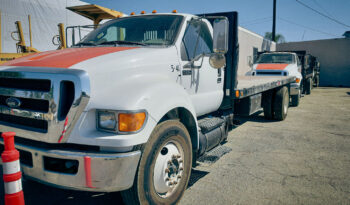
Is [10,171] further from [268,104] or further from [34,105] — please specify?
[268,104]

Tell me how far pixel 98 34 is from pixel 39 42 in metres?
11.6

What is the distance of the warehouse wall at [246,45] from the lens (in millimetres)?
19359

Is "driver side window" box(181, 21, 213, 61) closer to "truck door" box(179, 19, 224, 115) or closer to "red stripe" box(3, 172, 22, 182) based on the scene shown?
"truck door" box(179, 19, 224, 115)

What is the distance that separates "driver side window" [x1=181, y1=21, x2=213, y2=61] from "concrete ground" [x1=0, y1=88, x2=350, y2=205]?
1.59 m

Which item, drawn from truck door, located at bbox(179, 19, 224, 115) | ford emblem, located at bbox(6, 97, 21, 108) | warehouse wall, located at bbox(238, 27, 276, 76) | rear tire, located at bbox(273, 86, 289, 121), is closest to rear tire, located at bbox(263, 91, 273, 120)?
rear tire, located at bbox(273, 86, 289, 121)

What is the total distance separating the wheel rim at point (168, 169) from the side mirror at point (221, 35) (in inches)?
52.0

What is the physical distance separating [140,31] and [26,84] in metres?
1.68

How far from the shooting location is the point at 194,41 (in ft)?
12.4

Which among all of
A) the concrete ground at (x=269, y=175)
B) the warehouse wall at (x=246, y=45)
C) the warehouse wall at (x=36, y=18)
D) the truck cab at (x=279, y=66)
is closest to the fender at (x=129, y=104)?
the concrete ground at (x=269, y=175)

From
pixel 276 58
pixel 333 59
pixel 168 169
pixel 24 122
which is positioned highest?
pixel 333 59

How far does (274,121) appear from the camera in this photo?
780 centimetres

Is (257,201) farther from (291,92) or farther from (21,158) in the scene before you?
(291,92)

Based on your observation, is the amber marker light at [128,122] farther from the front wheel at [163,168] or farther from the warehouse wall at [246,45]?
the warehouse wall at [246,45]

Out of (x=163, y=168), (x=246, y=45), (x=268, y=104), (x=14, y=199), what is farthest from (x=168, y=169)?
(x=246, y=45)
